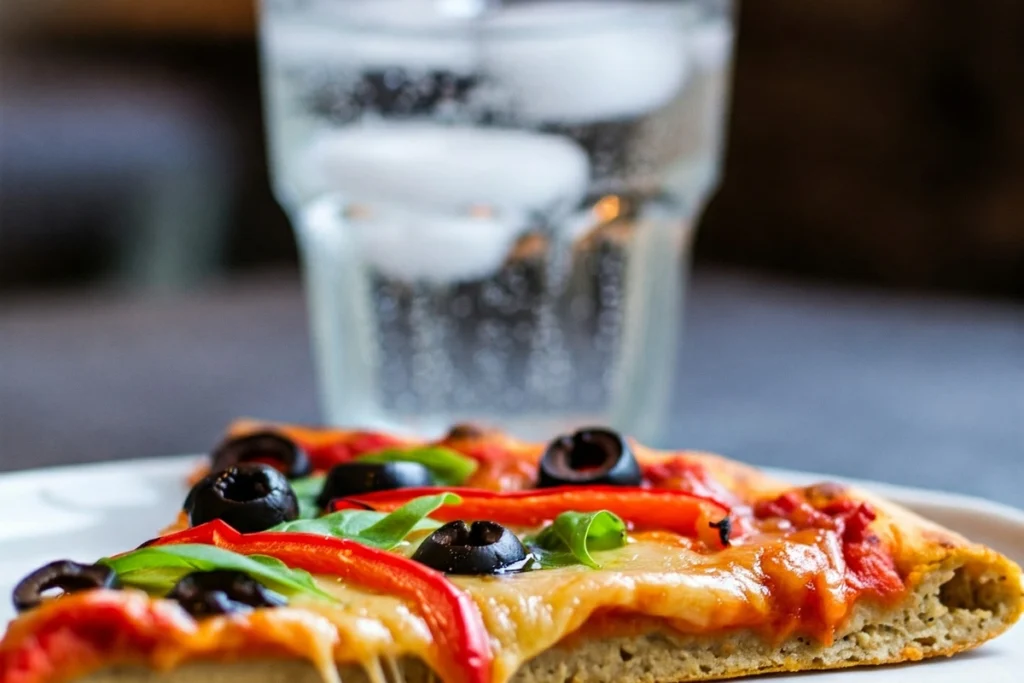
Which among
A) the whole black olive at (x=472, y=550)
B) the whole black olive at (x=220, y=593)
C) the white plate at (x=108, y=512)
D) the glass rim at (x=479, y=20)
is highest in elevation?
the glass rim at (x=479, y=20)

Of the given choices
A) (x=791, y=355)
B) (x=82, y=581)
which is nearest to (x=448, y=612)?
(x=82, y=581)

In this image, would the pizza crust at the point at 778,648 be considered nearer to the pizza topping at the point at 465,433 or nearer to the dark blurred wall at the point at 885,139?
the pizza topping at the point at 465,433

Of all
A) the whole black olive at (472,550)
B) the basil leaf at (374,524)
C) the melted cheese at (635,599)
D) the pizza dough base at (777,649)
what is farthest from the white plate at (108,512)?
the whole black olive at (472,550)

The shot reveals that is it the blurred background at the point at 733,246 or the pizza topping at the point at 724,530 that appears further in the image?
the blurred background at the point at 733,246

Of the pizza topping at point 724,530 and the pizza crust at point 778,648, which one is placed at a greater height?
the pizza topping at point 724,530

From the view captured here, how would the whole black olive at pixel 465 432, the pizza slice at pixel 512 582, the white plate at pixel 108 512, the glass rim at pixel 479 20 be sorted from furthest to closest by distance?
the glass rim at pixel 479 20 < the whole black olive at pixel 465 432 < the white plate at pixel 108 512 < the pizza slice at pixel 512 582

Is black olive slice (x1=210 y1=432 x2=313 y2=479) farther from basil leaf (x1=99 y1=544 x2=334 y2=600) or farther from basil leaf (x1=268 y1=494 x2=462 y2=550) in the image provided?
basil leaf (x1=99 y1=544 x2=334 y2=600)

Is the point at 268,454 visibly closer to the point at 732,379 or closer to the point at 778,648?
the point at 778,648

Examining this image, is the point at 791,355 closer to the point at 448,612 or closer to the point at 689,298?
the point at 689,298
